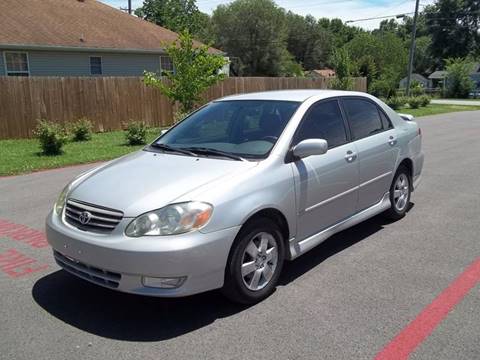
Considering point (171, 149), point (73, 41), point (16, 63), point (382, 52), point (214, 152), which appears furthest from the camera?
point (382, 52)

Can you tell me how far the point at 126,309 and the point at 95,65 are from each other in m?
21.4

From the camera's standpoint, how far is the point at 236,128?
4.71 metres

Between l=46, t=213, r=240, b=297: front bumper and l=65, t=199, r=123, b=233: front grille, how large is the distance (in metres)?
0.05

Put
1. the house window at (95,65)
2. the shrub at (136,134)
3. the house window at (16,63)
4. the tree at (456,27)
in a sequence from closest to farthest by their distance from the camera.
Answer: the shrub at (136,134)
the house window at (16,63)
the house window at (95,65)
the tree at (456,27)

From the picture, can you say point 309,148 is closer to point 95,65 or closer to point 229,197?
point 229,197

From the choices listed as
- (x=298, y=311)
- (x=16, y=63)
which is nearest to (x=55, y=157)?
(x=298, y=311)

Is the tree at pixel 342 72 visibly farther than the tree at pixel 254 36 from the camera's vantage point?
No

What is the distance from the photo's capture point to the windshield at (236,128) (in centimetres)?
436

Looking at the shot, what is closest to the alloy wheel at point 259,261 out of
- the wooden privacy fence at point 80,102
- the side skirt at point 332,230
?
the side skirt at point 332,230

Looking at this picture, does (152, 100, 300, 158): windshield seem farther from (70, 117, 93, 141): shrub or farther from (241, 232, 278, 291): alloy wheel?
(70, 117, 93, 141): shrub

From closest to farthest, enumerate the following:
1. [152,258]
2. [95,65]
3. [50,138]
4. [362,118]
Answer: [152,258] → [362,118] → [50,138] → [95,65]

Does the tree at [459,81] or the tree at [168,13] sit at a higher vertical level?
the tree at [168,13]

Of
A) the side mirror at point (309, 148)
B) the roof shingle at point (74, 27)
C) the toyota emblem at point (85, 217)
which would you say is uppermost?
the roof shingle at point (74, 27)

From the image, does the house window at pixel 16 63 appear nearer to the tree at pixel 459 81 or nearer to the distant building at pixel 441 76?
the tree at pixel 459 81
